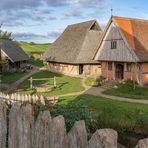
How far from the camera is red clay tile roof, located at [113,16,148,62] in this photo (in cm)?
3231

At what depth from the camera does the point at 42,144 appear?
12.0 ft

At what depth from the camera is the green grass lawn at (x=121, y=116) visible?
18.7 meters

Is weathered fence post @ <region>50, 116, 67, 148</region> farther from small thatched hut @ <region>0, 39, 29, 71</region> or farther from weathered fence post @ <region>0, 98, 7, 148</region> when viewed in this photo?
small thatched hut @ <region>0, 39, 29, 71</region>

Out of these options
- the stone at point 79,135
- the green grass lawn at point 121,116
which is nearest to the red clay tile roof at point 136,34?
the green grass lawn at point 121,116

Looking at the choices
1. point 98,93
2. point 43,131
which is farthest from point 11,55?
point 43,131

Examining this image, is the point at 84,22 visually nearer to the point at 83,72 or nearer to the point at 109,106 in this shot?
the point at 83,72

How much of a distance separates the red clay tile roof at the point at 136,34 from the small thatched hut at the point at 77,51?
21.9ft

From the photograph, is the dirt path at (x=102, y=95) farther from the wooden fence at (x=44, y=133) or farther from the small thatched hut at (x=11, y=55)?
the wooden fence at (x=44, y=133)

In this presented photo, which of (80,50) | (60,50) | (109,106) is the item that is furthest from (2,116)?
(60,50)

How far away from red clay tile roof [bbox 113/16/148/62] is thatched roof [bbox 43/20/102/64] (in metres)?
8.67

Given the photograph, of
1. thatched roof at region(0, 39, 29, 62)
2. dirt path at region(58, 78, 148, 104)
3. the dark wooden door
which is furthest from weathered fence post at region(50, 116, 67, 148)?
thatched roof at region(0, 39, 29, 62)

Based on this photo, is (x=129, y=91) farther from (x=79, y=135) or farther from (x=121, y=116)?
(x=79, y=135)

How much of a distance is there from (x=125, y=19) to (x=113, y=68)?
18.1 ft

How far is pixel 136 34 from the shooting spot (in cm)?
3419
